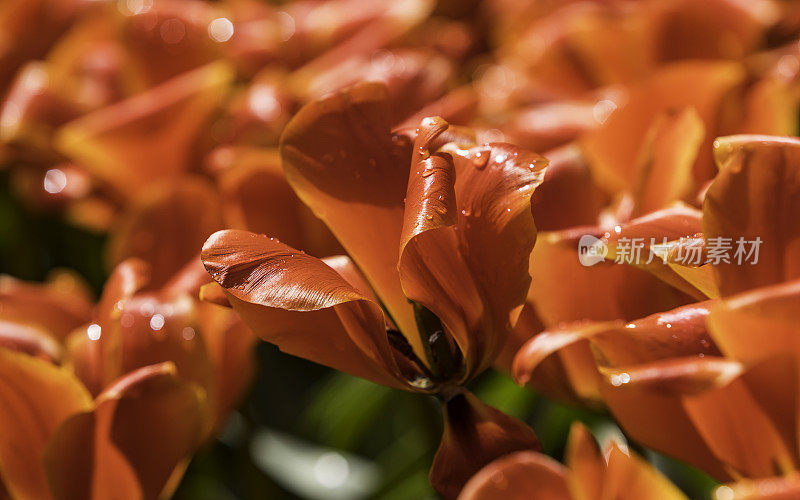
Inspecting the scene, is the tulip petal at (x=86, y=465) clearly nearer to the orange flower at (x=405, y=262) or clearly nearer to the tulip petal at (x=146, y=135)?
the orange flower at (x=405, y=262)

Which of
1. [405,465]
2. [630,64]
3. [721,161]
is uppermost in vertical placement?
[721,161]

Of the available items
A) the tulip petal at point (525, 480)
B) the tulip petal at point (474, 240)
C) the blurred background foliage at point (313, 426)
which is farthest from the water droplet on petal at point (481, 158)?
the blurred background foliage at point (313, 426)

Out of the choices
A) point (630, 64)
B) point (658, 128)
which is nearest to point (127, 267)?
point (658, 128)

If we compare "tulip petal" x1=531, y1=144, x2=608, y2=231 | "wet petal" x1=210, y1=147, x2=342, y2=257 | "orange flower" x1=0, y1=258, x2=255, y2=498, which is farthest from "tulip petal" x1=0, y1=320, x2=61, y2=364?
"tulip petal" x1=531, y1=144, x2=608, y2=231

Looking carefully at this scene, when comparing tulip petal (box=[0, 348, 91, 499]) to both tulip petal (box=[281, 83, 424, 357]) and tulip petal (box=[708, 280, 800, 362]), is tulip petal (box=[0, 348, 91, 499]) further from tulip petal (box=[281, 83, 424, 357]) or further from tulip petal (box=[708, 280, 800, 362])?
tulip petal (box=[708, 280, 800, 362])

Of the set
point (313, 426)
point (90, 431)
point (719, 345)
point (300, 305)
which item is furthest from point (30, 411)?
point (313, 426)

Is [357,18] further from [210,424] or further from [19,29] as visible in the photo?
[210,424]
